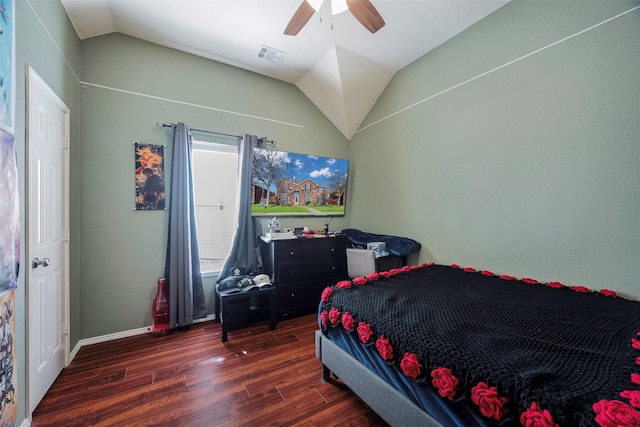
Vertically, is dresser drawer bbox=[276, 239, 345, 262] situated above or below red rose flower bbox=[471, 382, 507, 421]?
above

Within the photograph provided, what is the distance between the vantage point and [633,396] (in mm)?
780

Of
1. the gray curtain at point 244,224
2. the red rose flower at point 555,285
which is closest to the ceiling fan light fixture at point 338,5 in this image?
the gray curtain at point 244,224

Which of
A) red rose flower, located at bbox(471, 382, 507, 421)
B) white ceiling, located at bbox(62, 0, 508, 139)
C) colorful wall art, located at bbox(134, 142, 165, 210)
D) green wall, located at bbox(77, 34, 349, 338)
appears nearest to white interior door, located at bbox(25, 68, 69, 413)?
green wall, located at bbox(77, 34, 349, 338)

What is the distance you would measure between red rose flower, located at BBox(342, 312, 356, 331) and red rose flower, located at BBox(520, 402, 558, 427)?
0.85 metres

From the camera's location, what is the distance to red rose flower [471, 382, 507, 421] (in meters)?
0.89

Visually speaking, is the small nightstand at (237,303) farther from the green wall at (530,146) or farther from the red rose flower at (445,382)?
the red rose flower at (445,382)

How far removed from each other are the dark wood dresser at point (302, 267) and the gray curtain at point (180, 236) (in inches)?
35.1

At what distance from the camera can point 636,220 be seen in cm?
159

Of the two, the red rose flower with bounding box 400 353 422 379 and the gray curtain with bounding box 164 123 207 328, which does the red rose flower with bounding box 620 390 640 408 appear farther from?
the gray curtain with bounding box 164 123 207 328

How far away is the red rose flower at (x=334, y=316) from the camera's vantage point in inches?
65.6

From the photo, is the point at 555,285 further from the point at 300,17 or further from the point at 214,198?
the point at 214,198

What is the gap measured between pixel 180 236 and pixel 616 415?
10.2ft

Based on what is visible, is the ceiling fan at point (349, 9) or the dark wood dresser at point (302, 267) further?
the dark wood dresser at point (302, 267)

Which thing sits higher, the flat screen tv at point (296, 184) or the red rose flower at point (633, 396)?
the flat screen tv at point (296, 184)
